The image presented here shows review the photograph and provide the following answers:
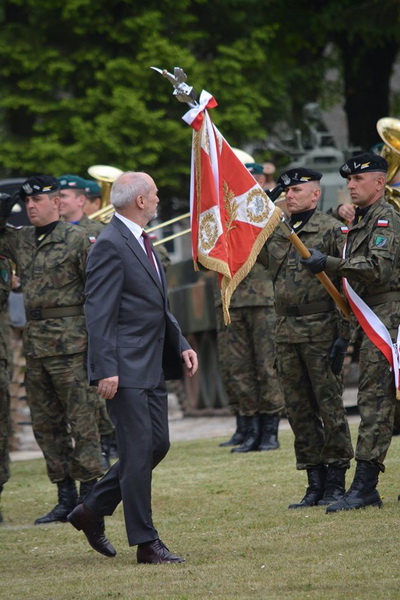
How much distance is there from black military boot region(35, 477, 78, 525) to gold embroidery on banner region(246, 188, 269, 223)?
8.27 feet

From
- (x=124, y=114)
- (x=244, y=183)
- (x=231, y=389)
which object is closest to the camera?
(x=244, y=183)

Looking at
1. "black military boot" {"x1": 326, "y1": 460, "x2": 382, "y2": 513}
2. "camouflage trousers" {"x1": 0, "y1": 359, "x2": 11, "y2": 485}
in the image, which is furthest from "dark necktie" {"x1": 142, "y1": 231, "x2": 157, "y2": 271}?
"camouflage trousers" {"x1": 0, "y1": 359, "x2": 11, "y2": 485}

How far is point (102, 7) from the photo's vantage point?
2602cm

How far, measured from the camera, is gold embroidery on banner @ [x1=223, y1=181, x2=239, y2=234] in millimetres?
9328

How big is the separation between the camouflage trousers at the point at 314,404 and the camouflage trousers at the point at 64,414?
1418mm

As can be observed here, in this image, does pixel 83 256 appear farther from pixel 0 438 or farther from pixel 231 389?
pixel 231 389

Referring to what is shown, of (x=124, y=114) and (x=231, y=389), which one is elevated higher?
(x=124, y=114)

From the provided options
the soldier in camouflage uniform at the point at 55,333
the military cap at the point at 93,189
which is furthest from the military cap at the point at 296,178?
the military cap at the point at 93,189

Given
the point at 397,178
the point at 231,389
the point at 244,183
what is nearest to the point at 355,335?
the point at 244,183

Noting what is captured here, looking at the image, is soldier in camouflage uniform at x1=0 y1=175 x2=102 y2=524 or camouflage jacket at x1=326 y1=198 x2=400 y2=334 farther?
soldier in camouflage uniform at x1=0 y1=175 x2=102 y2=524

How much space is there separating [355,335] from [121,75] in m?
16.7

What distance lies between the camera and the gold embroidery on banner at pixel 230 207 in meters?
9.33

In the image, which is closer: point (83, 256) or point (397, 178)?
point (83, 256)

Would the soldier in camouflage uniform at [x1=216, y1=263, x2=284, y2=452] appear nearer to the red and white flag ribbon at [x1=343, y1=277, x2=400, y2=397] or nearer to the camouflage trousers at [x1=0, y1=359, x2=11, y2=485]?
the camouflage trousers at [x1=0, y1=359, x2=11, y2=485]
